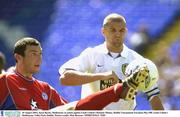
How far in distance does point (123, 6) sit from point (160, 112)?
20.2 ft

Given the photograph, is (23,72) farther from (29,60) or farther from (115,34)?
(115,34)

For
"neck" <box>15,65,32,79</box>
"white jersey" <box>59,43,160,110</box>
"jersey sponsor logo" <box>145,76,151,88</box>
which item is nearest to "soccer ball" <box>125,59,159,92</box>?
"jersey sponsor logo" <box>145,76,151,88</box>

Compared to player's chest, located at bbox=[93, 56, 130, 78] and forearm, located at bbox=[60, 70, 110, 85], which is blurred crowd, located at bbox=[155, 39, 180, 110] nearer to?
player's chest, located at bbox=[93, 56, 130, 78]

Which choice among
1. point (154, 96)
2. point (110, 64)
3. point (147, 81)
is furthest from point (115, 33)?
point (147, 81)

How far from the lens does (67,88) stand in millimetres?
9180

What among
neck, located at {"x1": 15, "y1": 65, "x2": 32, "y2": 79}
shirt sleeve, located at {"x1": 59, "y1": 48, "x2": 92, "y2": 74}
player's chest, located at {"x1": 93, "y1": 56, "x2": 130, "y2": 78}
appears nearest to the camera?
neck, located at {"x1": 15, "y1": 65, "x2": 32, "y2": 79}

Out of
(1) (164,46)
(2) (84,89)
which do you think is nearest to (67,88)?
(1) (164,46)

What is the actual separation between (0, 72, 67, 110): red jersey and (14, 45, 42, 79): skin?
52 mm

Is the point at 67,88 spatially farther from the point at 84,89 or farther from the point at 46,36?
the point at 84,89

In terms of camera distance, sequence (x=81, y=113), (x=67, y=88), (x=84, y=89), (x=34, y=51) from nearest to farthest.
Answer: (x=81, y=113), (x=34, y=51), (x=84, y=89), (x=67, y=88)

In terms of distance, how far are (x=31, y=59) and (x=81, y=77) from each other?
1.27 ft

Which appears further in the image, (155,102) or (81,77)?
(155,102)

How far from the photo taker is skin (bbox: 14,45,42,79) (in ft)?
14.1

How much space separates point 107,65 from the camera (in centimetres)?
463
